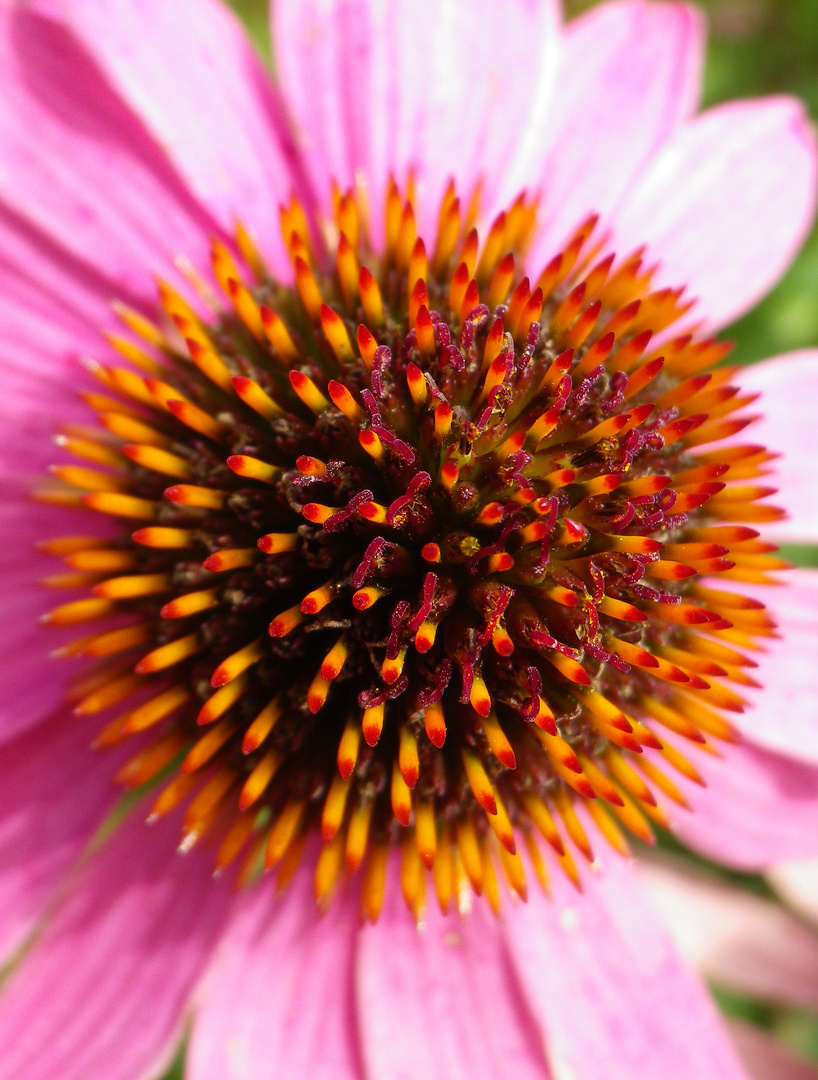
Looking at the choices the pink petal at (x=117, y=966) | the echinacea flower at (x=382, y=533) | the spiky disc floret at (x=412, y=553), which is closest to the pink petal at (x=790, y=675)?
the echinacea flower at (x=382, y=533)

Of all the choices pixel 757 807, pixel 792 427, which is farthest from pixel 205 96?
pixel 757 807

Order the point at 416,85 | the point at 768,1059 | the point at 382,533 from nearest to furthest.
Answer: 1. the point at 382,533
2. the point at 416,85
3. the point at 768,1059

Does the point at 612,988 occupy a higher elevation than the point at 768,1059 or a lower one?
higher

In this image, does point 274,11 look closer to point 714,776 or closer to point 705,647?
→ point 705,647

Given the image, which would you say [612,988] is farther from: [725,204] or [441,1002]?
[725,204]

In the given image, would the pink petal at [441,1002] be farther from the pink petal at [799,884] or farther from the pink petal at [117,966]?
the pink petal at [799,884]

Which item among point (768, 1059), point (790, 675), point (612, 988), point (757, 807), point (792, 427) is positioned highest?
point (792, 427)

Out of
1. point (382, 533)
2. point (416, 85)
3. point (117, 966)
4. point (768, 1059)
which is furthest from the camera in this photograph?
point (768, 1059)

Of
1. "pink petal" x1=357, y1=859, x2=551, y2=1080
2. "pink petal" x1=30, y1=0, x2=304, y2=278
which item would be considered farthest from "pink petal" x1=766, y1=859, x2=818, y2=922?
"pink petal" x1=30, y1=0, x2=304, y2=278
